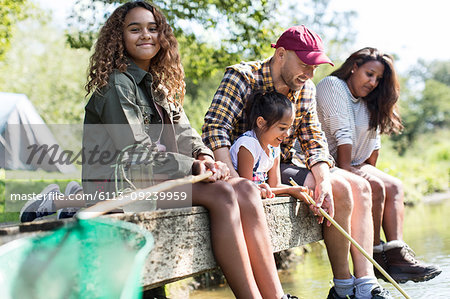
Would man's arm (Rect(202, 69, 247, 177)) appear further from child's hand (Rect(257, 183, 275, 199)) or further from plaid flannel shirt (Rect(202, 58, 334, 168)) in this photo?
child's hand (Rect(257, 183, 275, 199))

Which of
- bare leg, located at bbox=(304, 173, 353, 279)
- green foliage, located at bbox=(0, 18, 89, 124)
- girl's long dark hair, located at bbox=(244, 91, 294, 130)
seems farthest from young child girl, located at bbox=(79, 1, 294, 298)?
green foliage, located at bbox=(0, 18, 89, 124)

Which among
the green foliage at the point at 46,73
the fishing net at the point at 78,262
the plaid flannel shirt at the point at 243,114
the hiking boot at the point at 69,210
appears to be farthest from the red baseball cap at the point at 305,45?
the green foliage at the point at 46,73

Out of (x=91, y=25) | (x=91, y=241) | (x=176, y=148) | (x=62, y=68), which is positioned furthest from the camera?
(x=62, y=68)

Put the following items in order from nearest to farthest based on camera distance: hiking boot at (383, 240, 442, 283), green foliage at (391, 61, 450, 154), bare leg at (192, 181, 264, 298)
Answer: bare leg at (192, 181, 264, 298), hiking boot at (383, 240, 442, 283), green foliage at (391, 61, 450, 154)

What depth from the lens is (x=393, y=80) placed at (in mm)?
3875

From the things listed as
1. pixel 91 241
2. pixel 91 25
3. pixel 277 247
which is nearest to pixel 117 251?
pixel 91 241

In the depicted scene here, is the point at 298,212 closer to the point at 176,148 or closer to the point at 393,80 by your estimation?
the point at 176,148

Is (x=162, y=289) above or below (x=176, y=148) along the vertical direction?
below

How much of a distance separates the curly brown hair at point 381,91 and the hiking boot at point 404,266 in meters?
0.88

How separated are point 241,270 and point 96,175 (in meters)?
0.79

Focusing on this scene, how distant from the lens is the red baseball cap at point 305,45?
118 inches

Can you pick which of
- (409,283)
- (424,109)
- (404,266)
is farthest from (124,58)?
(424,109)

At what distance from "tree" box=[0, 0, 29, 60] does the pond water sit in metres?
4.52

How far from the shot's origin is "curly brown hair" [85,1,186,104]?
8.43 feet
